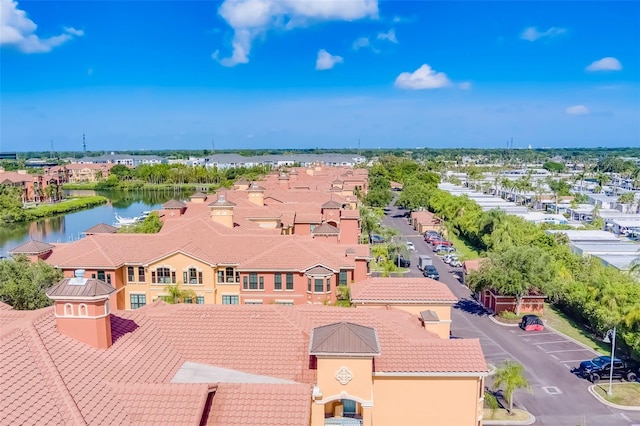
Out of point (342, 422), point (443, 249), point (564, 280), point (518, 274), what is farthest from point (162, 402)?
point (443, 249)

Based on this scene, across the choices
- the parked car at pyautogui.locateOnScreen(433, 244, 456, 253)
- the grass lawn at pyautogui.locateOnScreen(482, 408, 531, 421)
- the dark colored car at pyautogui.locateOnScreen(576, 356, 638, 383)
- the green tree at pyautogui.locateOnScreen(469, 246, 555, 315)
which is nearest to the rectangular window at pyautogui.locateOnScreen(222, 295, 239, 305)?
the grass lawn at pyautogui.locateOnScreen(482, 408, 531, 421)

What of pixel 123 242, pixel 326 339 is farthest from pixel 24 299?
pixel 326 339

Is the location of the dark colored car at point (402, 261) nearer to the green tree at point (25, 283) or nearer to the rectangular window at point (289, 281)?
the rectangular window at point (289, 281)

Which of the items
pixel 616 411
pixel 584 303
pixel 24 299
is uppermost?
pixel 24 299

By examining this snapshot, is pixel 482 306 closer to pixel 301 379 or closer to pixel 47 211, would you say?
pixel 301 379

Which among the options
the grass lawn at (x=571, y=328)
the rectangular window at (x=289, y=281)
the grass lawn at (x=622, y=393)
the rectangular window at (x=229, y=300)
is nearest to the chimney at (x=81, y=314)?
the rectangular window at (x=289, y=281)

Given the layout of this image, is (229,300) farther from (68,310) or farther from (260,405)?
(260,405)
